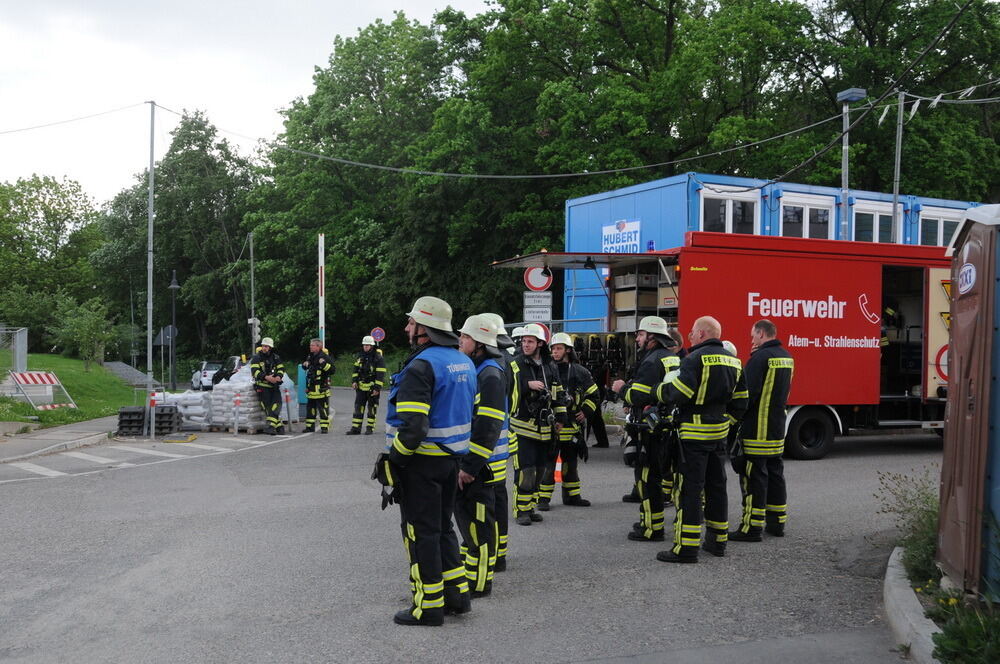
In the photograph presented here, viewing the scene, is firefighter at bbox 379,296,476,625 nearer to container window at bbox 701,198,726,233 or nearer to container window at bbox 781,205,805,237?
container window at bbox 701,198,726,233

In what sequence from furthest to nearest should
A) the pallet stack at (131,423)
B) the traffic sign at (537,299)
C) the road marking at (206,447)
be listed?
the pallet stack at (131,423) < the traffic sign at (537,299) < the road marking at (206,447)

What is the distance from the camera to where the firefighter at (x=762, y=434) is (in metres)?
7.68

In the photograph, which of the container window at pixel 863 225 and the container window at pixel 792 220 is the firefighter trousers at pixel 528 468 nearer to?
the container window at pixel 792 220

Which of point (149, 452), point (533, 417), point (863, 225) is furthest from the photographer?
point (863, 225)

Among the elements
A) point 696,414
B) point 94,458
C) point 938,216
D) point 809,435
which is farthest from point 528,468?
point 938,216

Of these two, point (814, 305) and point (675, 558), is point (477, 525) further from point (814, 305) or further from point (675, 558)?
point (814, 305)

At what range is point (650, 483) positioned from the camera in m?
7.42

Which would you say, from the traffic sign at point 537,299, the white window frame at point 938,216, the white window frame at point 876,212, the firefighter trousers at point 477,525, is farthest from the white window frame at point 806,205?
the firefighter trousers at point 477,525

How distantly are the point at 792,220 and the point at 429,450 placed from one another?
50.4 feet

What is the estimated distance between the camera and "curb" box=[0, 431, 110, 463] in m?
13.8

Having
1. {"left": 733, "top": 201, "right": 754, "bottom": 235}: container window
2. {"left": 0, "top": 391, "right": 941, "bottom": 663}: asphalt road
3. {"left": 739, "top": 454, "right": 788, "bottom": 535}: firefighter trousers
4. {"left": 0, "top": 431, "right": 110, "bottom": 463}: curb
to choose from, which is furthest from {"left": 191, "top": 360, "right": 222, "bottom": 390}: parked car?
{"left": 739, "top": 454, "right": 788, "bottom": 535}: firefighter trousers

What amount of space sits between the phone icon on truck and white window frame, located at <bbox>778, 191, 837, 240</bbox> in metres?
5.58

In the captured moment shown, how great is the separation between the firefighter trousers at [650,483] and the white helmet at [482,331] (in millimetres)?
2049

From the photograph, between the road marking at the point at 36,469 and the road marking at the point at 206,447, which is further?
the road marking at the point at 206,447
